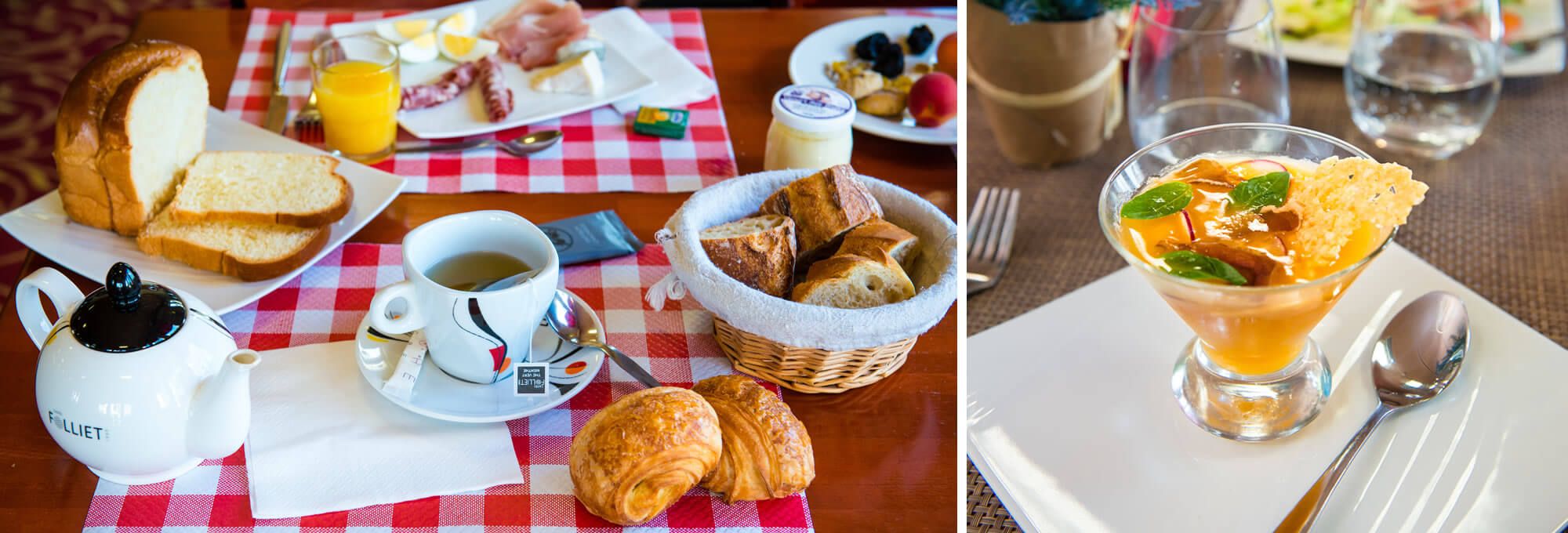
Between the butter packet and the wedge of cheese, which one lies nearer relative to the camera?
the butter packet

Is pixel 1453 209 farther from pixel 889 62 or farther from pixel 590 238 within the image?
Result: pixel 590 238

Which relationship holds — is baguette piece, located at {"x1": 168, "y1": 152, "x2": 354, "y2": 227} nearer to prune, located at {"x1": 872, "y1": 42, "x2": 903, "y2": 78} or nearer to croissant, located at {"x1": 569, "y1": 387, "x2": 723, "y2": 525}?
croissant, located at {"x1": 569, "y1": 387, "x2": 723, "y2": 525}

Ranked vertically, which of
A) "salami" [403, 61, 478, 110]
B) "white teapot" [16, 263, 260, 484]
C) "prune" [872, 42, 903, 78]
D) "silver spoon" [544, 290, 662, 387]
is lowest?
"prune" [872, 42, 903, 78]

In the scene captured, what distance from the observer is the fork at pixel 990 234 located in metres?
1.22

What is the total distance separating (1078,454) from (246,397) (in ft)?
2.11

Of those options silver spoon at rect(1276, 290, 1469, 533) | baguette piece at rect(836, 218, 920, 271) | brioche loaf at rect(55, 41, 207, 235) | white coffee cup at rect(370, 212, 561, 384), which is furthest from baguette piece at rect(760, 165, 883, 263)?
brioche loaf at rect(55, 41, 207, 235)

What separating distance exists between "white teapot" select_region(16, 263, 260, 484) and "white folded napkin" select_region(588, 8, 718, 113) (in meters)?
0.78

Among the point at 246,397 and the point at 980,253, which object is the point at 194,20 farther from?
the point at 980,253

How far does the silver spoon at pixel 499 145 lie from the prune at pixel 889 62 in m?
0.47

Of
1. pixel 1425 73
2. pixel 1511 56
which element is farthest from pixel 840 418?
pixel 1511 56

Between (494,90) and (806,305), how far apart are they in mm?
761

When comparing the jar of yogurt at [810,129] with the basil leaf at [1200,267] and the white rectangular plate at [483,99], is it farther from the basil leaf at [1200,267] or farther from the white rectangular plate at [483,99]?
the basil leaf at [1200,267]

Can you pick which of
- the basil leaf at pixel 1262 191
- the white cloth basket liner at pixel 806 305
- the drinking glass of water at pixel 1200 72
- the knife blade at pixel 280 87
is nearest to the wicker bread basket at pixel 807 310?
the white cloth basket liner at pixel 806 305

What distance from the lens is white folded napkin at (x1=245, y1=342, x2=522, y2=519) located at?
84 centimetres
